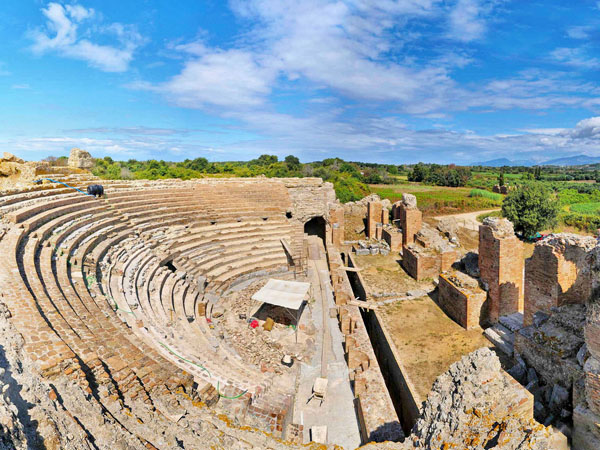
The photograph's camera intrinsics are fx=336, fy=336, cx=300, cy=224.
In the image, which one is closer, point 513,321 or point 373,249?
point 513,321

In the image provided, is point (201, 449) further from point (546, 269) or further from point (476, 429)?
point (546, 269)

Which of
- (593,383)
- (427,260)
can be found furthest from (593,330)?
(427,260)

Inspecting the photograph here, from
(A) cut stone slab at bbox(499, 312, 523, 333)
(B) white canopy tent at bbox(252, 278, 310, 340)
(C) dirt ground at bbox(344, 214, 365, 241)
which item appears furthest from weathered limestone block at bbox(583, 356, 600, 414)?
(C) dirt ground at bbox(344, 214, 365, 241)

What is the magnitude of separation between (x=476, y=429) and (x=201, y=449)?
2.87 m

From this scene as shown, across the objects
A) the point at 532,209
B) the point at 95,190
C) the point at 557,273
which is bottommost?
the point at 557,273

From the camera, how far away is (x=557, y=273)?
7305 millimetres

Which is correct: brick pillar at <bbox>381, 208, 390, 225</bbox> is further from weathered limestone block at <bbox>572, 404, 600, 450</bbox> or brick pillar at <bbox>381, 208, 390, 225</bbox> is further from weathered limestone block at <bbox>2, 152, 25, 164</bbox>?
weathered limestone block at <bbox>2, 152, 25, 164</bbox>

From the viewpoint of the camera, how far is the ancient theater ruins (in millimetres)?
3734

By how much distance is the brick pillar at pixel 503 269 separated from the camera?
9.31m

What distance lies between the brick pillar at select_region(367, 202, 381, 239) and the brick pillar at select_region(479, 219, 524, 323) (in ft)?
36.0

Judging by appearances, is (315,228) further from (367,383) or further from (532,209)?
(367,383)

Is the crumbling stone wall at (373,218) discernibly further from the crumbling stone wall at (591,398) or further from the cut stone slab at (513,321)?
the crumbling stone wall at (591,398)

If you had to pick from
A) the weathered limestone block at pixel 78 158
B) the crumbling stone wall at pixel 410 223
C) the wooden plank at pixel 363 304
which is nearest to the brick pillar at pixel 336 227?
the crumbling stone wall at pixel 410 223

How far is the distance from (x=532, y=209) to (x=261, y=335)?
971 inches
